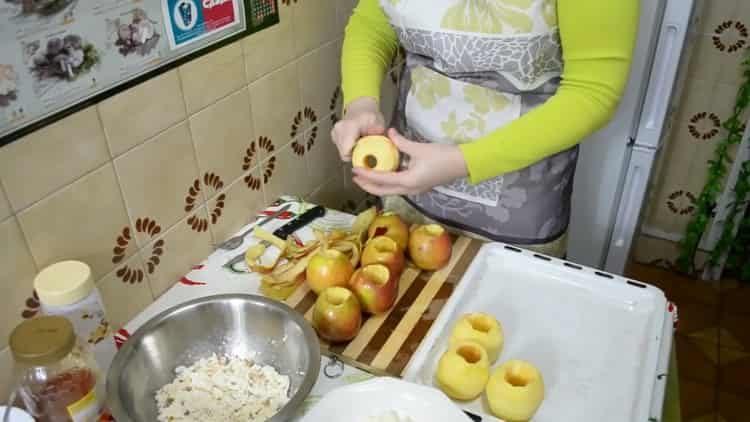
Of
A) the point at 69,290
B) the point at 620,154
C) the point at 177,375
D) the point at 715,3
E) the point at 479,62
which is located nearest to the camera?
the point at 69,290

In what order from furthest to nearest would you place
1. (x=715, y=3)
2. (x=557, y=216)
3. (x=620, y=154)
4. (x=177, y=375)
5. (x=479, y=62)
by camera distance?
1. (x=715, y=3)
2. (x=620, y=154)
3. (x=557, y=216)
4. (x=479, y=62)
5. (x=177, y=375)

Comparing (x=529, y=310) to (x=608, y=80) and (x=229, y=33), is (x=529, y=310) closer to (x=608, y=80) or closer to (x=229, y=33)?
(x=608, y=80)

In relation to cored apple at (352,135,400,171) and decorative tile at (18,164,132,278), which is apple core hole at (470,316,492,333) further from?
decorative tile at (18,164,132,278)

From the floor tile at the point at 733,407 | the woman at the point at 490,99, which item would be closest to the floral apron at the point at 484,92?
the woman at the point at 490,99

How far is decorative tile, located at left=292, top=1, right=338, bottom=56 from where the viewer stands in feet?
3.68

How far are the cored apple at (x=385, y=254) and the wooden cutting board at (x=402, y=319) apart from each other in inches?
1.5

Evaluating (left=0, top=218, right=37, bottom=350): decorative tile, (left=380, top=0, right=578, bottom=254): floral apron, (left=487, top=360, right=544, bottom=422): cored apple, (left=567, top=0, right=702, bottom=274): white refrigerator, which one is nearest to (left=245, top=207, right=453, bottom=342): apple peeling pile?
(left=380, top=0, right=578, bottom=254): floral apron

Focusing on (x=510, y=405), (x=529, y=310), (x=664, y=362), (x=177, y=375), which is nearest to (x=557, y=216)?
(x=529, y=310)

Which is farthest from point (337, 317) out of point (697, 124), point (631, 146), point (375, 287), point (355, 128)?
point (697, 124)

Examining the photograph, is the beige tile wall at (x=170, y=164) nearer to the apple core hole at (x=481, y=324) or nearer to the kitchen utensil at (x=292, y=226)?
Result: the kitchen utensil at (x=292, y=226)

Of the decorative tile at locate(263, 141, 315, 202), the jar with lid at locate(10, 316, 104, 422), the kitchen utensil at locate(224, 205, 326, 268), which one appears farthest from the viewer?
the decorative tile at locate(263, 141, 315, 202)

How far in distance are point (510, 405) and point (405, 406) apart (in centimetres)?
12

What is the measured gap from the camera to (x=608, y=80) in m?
0.84

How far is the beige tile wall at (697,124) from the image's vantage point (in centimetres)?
187
